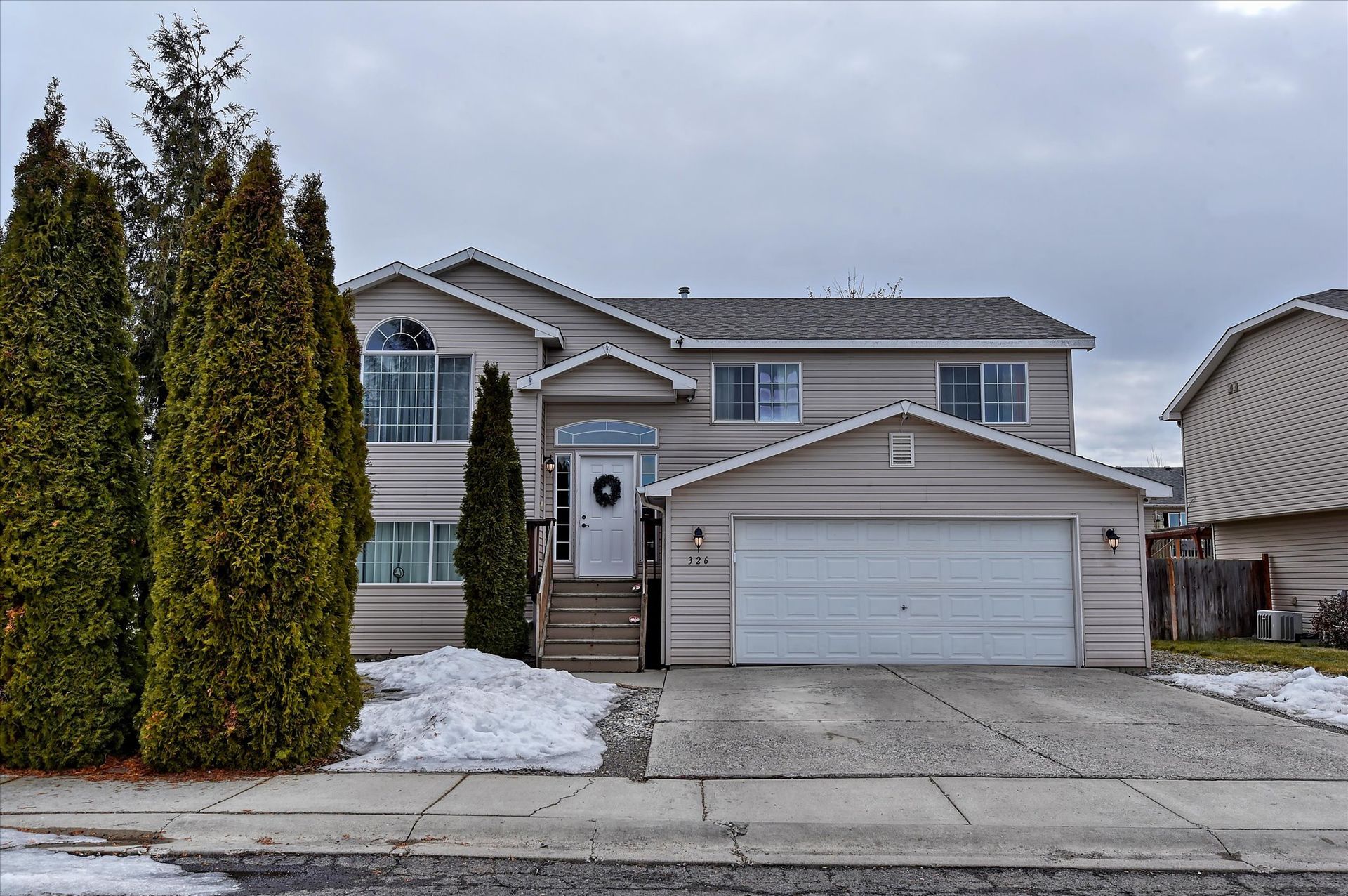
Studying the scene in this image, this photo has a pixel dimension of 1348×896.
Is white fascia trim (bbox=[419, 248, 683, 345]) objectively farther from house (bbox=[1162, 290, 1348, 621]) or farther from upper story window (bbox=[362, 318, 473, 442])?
house (bbox=[1162, 290, 1348, 621])

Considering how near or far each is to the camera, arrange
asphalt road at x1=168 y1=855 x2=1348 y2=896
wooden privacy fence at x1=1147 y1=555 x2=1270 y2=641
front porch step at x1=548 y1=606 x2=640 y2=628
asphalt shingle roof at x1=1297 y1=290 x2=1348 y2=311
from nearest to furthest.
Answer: asphalt road at x1=168 y1=855 x2=1348 y2=896 → front porch step at x1=548 y1=606 x2=640 y2=628 → asphalt shingle roof at x1=1297 y1=290 x2=1348 y2=311 → wooden privacy fence at x1=1147 y1=555 x2=1270 y2=641

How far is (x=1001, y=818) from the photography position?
5512mm

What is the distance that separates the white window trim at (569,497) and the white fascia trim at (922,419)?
278 centimetres

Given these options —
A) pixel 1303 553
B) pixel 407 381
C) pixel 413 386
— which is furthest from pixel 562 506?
pixel 1303 553

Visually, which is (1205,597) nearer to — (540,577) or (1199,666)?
(1199,666)

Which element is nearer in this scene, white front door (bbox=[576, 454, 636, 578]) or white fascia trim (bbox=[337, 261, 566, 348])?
white fascia trim (bbox=[337, 261, 566, 348])

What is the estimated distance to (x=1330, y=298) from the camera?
54.5 feet

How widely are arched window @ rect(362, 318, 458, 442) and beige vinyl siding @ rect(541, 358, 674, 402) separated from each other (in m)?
1.50

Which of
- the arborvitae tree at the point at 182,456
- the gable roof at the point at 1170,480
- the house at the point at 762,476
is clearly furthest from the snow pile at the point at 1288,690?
the gable roof at the point at 1170,480

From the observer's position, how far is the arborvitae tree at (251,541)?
6.50 meters

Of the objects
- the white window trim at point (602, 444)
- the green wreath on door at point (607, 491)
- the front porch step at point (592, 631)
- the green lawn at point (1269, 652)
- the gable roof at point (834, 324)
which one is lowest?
the green lawn at point (1269, 652)

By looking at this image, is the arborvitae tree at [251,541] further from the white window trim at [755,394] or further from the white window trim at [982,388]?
the white window trim at [982,388]

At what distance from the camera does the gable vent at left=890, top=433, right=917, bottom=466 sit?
12305 mm

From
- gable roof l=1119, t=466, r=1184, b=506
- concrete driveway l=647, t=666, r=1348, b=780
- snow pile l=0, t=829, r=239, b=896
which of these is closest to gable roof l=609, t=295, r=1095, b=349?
concrete driveway l=647, t=666, r=1348, b=780
